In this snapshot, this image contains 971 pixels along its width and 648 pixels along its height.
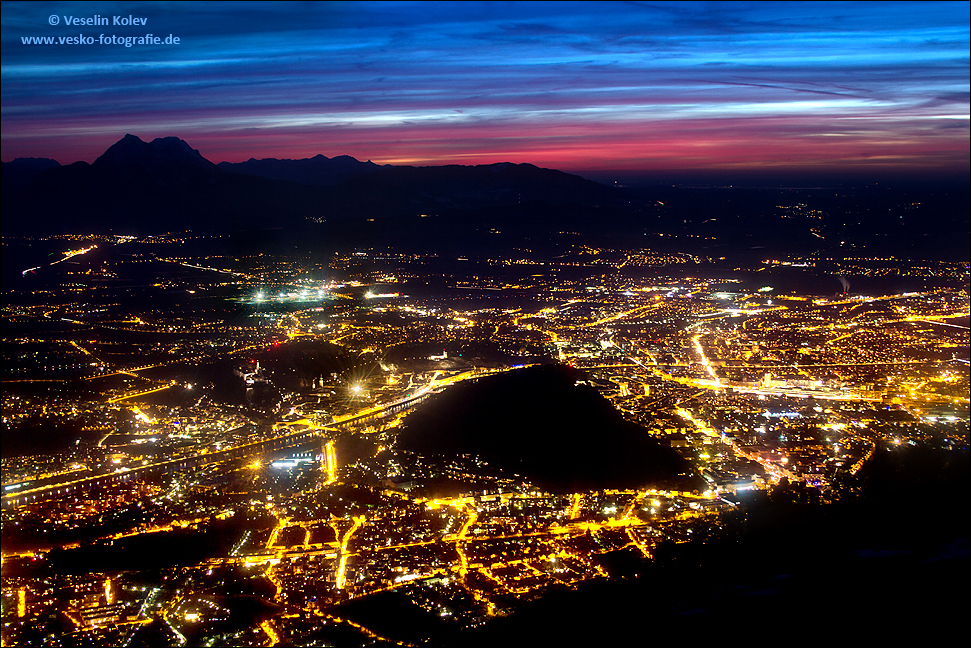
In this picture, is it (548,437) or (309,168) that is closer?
(548,437)

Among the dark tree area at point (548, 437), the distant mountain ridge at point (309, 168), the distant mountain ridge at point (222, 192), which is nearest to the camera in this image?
the dark tree area at point (548, 437)

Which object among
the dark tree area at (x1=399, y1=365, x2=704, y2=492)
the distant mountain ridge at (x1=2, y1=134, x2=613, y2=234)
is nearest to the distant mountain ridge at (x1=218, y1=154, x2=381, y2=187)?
the distant mountain ridge at (x1=2, y1=134, x2=613, y2=234)

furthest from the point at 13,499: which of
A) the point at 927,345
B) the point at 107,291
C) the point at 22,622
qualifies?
the point at 927,345

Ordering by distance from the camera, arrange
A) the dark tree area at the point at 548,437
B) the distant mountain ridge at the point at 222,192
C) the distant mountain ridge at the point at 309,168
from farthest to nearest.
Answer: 1. the distant mountain ridge at the point at 309,168
2. the distant mountain ridge at the point at 222,192
3. the dark tree area at the point at 548,437

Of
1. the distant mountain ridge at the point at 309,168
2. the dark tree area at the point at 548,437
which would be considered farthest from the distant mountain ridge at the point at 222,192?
the dark tree area at the point at 548,437

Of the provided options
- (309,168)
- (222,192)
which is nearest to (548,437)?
(222,192)

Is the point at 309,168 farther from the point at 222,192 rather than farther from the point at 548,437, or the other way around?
the point at 548,437

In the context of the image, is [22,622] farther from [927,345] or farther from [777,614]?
[927,345]

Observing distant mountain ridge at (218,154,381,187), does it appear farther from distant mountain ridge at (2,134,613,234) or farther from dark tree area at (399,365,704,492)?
dark tree area at (399,365,704,492)

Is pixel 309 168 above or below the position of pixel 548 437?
above

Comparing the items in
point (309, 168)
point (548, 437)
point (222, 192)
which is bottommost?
point (548, 437)

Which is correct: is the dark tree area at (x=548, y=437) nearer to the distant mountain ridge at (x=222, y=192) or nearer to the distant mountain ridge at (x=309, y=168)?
the distant mountain ridge at (x=222, y=192)

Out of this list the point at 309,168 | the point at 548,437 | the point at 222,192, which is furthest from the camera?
the point at 309,168
